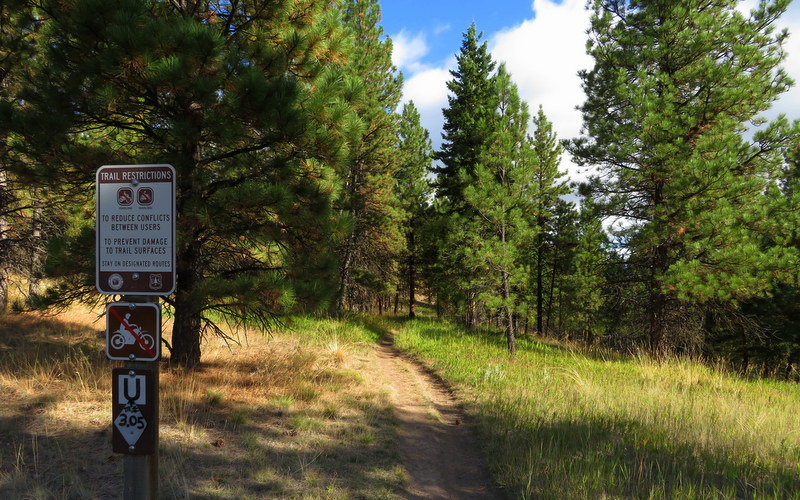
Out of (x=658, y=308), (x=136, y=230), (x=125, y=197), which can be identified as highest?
(x=125, y=197)

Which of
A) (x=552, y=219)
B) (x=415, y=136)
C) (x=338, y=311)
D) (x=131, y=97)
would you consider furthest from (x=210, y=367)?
(x=552, y=219)

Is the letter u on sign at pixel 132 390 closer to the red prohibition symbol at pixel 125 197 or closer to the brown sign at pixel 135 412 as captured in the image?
the brown sign at pixel 135 412

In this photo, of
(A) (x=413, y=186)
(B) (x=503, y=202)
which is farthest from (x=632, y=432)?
(A) (x=413, y=186)

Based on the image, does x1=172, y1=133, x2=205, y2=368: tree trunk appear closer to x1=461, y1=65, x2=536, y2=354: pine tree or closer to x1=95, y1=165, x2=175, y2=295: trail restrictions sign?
x1=95, y1=165, x2=175, y2=295: trail restrictions sign

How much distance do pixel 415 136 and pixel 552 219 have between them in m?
10.3

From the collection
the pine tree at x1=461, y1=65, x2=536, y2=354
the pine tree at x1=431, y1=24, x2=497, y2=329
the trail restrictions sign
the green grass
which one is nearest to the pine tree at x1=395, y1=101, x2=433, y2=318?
the pine tree at x1=431, y1=24, x2=497, y2=329

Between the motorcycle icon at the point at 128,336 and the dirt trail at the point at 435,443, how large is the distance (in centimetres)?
304

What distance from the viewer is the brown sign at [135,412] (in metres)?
2.32

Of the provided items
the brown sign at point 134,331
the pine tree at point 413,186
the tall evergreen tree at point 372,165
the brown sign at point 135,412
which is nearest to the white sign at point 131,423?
the brown sign at point 135,412

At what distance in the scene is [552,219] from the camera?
27.1 metres

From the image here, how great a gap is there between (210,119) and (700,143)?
11169mm

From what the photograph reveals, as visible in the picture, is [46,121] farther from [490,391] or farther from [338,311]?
[338,311]

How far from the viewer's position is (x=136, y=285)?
239 centimetres

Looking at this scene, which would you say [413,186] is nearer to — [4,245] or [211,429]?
[4,245]
